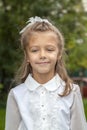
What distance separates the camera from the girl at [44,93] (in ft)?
10.7

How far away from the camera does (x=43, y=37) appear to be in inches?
130

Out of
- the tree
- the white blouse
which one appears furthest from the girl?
the tree

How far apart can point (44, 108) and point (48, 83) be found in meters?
0.20

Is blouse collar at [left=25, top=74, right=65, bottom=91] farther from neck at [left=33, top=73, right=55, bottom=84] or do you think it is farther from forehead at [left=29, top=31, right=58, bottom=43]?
forehead at [left=29, top=31, right=58, bottom=43]

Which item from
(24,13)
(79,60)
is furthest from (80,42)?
(24,13)

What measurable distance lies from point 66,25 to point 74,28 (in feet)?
1.34

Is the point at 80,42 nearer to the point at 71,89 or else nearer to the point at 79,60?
the point at 79,60

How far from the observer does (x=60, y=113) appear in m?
3.26

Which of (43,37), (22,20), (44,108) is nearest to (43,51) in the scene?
(43,37)

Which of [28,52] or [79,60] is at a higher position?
[28,52]

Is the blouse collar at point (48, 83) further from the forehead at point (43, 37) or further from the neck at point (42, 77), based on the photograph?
the forehead at point (43, 37)

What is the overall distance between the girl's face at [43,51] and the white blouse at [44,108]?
0.41 ft

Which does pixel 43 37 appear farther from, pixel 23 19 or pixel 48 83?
pixel 23 19

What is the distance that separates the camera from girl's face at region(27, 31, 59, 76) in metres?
3.25
